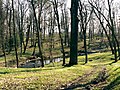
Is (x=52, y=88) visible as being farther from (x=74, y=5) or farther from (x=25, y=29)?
(x=25, y=29)

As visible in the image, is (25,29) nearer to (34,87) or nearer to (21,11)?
(21,11)

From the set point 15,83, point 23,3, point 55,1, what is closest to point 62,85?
point 15,83

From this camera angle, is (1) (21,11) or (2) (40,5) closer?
(2) (40,5)

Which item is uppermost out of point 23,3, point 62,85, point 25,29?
point 23,3

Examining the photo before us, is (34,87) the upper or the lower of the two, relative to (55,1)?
lower

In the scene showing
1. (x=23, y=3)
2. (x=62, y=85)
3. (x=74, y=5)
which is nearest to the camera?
(x=62, y=85)

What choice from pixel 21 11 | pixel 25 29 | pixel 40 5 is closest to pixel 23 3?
pixel 21 11

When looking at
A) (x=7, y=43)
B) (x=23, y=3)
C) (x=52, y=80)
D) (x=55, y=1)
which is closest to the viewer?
→ (x=52, y=80)

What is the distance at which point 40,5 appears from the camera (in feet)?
151

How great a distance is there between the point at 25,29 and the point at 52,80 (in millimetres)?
67297

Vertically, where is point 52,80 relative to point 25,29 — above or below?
below

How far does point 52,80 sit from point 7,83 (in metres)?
3.55

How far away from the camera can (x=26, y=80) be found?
19.1 metres

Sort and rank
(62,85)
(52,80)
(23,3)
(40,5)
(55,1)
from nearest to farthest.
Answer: (62,85), (52,80), (55,1), (40,5), (23,3)
